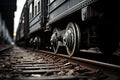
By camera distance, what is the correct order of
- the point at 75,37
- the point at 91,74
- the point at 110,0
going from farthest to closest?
A: the point at 75,37 < the point at 110,0 < the point at 91,74

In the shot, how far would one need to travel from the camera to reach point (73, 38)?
5.17 meters

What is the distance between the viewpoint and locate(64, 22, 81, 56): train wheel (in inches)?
198

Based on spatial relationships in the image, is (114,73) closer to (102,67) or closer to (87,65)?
(102,67)

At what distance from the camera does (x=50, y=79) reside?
290 cm

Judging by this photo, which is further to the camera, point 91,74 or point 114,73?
point 91,74

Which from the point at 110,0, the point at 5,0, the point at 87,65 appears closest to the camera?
the point at 110,0

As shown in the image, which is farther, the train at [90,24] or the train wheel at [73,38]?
the train wheel at [73,38]

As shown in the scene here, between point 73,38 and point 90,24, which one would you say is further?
point 90,24

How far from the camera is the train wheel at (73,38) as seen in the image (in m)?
5.02

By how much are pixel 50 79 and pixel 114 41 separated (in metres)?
2.82

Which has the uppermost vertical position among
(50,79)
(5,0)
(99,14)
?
(5,0)

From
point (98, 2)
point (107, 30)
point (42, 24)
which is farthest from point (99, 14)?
point (42, 24)

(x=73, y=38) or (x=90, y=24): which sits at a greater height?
(x=90, y=24)

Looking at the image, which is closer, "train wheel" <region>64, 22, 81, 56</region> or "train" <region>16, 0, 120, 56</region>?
"train" <region>16, 0, 120, 56</region>
